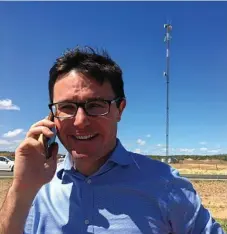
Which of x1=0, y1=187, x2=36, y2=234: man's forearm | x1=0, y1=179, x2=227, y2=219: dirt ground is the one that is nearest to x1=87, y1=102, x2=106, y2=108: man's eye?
x1=0, y1=187, x2=36, y2=234: man's forearm

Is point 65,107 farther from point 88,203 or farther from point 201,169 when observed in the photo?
point 201,169

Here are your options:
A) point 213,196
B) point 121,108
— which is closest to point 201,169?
point 213,196

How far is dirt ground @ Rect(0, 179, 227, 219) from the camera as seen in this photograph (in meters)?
11.5

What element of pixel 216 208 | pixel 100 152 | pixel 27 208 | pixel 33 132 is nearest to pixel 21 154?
pixel 33 132

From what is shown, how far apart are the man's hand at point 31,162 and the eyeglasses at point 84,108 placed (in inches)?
4.5

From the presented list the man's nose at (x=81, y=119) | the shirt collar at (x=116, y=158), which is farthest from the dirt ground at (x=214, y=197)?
the man's nose at (x=81, y=119)

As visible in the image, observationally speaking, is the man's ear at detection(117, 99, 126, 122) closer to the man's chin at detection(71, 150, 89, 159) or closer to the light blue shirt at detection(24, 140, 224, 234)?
the light blue shirt at detection(24, 140, 224, 234)

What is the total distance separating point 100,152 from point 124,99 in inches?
11.5

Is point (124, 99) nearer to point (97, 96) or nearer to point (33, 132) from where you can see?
point (97, 96)

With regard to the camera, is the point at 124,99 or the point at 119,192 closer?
the point at 119,192

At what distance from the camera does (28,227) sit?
178 centimetres

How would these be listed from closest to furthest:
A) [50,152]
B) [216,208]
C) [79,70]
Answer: [50,152], [79,70], [216,208]

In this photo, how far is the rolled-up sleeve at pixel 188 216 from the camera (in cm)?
161

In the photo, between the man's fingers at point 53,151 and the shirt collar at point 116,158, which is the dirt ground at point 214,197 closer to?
the shirt collar at point 116,158
